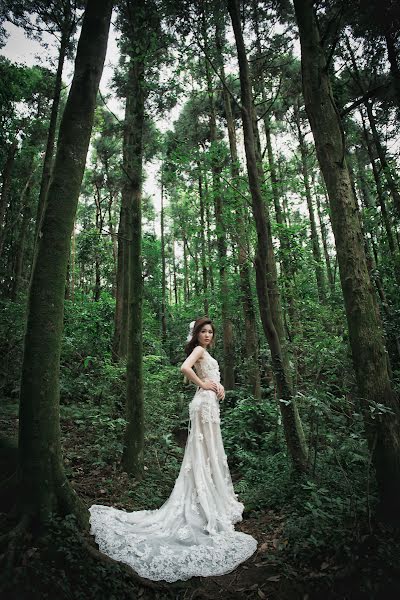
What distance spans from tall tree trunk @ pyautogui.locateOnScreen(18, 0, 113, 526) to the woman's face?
2045 mm

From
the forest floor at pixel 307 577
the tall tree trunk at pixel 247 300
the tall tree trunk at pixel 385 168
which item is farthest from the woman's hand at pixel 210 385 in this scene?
the tall tree trunk at pixel 385 168

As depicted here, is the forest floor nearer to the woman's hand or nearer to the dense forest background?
the dense forest background

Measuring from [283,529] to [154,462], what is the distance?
3.10 metres

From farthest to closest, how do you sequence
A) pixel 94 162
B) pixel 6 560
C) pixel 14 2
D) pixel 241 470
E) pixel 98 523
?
1. pixel 94 162
2. pixel 14 2
3. pixel 241 470
4. pixel 98 523
5. pixel 6 560

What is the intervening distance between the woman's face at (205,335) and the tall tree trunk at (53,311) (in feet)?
6.71

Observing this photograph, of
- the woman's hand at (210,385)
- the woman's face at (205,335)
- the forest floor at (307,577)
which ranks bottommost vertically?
the forest floor at (307,577)

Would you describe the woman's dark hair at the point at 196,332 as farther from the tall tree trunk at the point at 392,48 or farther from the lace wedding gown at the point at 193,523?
the tall tree trunk at the point at 392,48

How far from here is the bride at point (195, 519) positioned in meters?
3.22

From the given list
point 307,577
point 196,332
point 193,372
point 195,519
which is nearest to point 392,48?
point 196,332

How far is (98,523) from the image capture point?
352cm

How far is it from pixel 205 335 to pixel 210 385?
0.69m

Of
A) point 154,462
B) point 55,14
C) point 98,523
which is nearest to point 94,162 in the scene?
point 55,14

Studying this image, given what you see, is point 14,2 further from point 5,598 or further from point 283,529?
point 283,529

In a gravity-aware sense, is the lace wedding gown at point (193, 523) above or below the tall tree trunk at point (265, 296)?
below
